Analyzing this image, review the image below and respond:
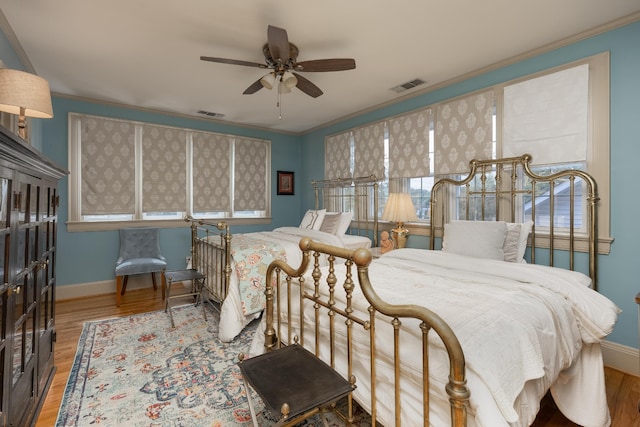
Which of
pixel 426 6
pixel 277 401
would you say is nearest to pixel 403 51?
pixel 426 6

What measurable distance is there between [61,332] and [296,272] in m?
2.87

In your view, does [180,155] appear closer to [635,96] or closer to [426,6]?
[426,6]

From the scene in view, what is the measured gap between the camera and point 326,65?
248cm

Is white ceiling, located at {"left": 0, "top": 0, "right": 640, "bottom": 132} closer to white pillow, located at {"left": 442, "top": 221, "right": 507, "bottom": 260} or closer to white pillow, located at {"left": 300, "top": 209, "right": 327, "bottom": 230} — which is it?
white pillow, located at {"left": 442, "top": 221, "right": 507, "bottom": 260}

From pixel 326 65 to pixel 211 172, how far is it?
10.5 feet

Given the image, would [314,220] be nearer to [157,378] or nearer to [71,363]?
[157,378]

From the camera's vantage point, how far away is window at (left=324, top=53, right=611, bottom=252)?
240cm

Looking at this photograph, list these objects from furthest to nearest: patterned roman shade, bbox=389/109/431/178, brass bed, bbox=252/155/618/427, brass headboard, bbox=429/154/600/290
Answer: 1. patterned roman shade, bbox=389/109/431/178
2. brass headboard, bbox=429/154/600/290
3. brass bed, bbox=252/155/618/427

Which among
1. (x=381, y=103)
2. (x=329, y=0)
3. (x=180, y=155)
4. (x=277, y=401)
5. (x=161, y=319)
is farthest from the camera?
(x=180, y=155)

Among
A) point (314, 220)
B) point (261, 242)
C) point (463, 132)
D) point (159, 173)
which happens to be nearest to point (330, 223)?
point (314, 220)

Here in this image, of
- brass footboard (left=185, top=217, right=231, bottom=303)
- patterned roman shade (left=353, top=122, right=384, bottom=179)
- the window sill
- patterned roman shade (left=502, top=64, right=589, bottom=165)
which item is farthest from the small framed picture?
the window sill

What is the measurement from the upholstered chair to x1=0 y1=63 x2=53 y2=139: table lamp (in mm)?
2329

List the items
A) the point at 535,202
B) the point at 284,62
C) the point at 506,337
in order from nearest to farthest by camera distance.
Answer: the point at 506,337
the point at 284,62
the point at 535,202

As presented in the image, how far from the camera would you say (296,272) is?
1.64 metres
